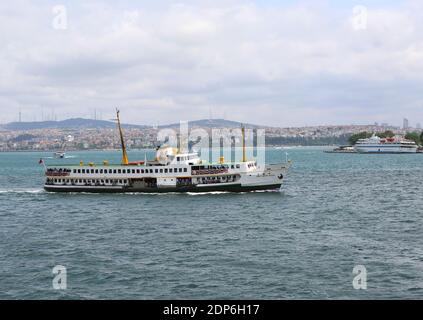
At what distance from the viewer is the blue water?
23391 millimetres

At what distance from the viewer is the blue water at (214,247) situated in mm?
23391

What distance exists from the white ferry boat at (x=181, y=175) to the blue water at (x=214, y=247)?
3.24 m

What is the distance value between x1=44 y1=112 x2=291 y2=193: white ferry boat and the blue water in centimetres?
324

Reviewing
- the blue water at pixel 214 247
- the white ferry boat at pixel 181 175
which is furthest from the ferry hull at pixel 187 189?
the blue water at pixel 214 247

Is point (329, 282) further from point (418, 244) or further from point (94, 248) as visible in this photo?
point (94, 248)

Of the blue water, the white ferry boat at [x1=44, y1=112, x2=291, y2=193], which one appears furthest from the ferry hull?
the blue water

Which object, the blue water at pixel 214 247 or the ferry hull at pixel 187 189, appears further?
the ferry hull at pixel 187 189

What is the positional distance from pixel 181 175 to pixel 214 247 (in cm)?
2782

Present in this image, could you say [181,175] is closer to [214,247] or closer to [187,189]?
[187,189]

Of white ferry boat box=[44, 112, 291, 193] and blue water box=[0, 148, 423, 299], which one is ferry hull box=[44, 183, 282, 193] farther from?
blue water box=[0, 148, 423, 299]

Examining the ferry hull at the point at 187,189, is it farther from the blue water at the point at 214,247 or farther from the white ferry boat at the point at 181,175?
the blue water at the point at 214,247

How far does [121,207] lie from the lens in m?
50.7
